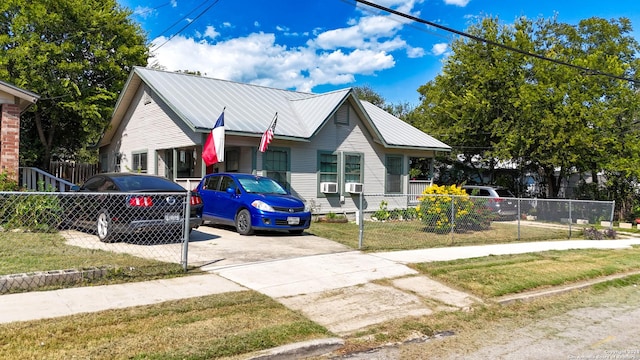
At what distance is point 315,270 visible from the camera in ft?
28.2

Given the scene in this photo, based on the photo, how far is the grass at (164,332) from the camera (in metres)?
4.51

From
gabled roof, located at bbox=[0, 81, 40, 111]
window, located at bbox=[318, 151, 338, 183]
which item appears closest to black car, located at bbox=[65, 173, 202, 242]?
gabled roof, located at bbox=[0, 81, 40, 111]

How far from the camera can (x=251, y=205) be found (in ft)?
40.8

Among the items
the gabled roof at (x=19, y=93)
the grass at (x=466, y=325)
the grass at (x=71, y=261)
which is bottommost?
the grass at (x=466, y=325)

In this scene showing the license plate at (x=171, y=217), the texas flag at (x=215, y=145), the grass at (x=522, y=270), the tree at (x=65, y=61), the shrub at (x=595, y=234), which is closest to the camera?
the grass at (x=522, y=270)

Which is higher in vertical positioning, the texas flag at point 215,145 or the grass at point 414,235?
the texas flag at point 215,145

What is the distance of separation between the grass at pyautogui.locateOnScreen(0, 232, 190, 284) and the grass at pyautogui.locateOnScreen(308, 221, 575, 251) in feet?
16.4

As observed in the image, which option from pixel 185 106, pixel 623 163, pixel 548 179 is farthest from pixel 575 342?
pixel 548 179

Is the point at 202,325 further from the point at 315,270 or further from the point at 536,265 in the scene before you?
the point at 536,265

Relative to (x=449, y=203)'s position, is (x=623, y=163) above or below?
above

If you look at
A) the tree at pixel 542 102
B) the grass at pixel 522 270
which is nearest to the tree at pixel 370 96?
the tree at pixel 542 102

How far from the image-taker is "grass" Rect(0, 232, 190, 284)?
7.17 m

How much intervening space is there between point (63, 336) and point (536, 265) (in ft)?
29.3

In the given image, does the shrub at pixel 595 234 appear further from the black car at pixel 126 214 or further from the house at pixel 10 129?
the house at pixel 10 129
